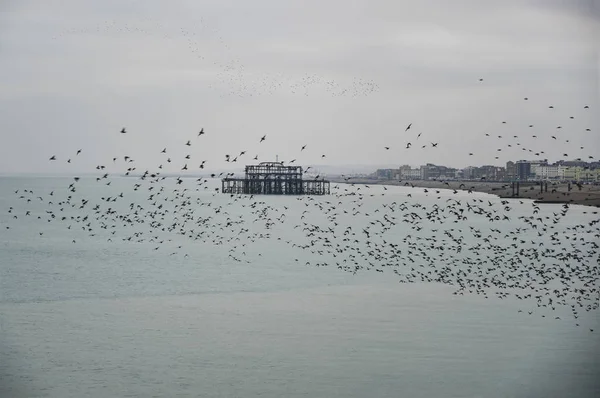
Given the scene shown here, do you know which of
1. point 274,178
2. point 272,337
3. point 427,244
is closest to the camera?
point 272,337

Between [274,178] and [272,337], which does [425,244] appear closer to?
[272,337]

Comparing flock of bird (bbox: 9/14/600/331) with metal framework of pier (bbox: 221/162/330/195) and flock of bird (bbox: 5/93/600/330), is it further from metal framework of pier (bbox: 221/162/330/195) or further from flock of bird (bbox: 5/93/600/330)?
metal framework of pier (bbox: 221/162/330/195)

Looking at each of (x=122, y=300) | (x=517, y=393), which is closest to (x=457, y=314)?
(x=517, y=393)

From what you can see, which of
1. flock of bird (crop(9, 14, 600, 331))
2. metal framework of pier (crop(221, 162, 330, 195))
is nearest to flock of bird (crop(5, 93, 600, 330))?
flock of bird (crop(9, 14, 600, 331))

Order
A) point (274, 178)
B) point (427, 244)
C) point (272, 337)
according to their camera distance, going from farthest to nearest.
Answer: point (274, 178) < point (427, 244) < point (272, 337)

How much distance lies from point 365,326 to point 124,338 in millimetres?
7602

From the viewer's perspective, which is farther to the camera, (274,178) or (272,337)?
(274,178)

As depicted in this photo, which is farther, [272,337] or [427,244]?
[427,244]

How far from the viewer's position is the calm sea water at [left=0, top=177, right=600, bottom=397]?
66.4ft

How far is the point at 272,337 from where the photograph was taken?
24703 millimetres

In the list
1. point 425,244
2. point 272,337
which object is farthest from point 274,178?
point 272,337

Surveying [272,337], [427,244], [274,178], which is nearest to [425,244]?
[427,244]

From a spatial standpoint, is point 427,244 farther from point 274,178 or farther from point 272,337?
point 274,178

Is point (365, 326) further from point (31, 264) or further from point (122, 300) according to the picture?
point (31, 264)
